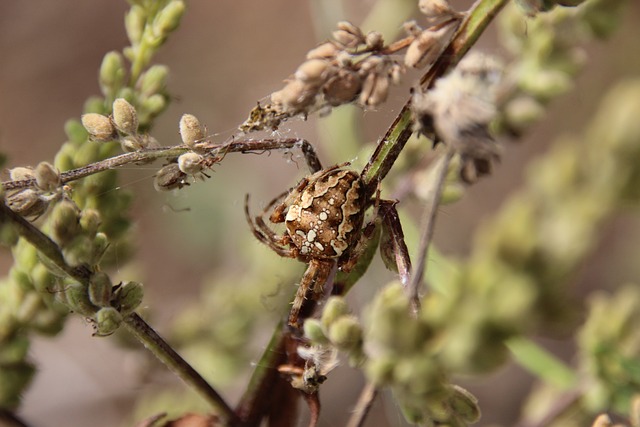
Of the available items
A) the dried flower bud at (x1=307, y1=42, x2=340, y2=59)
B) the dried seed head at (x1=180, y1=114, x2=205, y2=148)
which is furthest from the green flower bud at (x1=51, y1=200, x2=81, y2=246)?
the dried flower bud at (x1=307, y1=42, x2=340, y2=59)

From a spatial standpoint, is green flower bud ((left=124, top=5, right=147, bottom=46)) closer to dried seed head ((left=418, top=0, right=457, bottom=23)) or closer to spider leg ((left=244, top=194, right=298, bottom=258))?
spider leg ((left=244, top=194, right=298, bottom=258))

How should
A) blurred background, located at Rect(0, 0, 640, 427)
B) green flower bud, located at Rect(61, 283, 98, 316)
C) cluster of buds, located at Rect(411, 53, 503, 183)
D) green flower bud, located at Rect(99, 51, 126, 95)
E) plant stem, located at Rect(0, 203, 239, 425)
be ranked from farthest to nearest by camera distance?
blurred background, located at Rect(0, 0, 640, 427), green flower bud, located at Rect(99, 51, 126, 95), green flower bud, located at Rect(61, 283, 98, 316), plant stem, located at Rect(0, 203, 239, 425), cluster of buds, located at Rect(411, 53, 503, 183)

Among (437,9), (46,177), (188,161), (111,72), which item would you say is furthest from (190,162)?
(437,9)

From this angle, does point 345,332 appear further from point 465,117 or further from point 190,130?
point 190,130

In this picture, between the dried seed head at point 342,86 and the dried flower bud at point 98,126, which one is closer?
the dried seed head at point 342,86

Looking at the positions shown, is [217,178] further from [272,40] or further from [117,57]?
[117,57]

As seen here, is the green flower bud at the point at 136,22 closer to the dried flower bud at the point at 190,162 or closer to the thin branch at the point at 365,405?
the dried flower bud at the point at 190,162

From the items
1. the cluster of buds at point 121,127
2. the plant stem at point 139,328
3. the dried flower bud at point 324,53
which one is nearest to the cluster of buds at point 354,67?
the dried flower bud at point 324,53

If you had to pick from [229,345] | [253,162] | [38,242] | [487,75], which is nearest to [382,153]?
[487,75]
